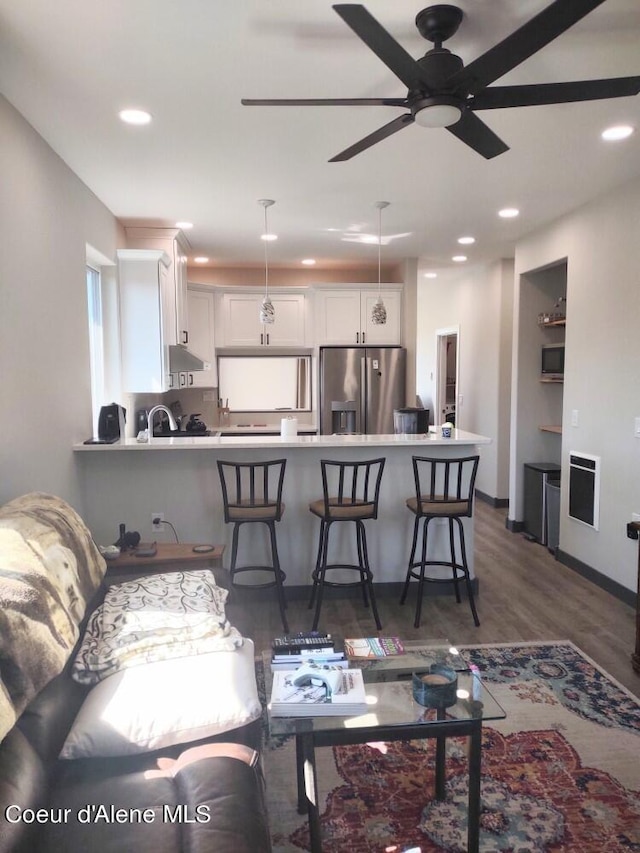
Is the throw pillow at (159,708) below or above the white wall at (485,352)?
below

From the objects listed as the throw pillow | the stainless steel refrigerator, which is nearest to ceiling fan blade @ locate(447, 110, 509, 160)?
the throw pillow

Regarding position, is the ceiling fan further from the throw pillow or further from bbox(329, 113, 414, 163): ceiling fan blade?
the throw pillow

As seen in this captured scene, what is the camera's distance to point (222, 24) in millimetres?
1978

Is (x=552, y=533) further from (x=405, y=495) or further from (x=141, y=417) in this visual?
(x=141, y=417)

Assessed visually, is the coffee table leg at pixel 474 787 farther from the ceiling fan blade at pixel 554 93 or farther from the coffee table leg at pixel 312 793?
the ceiling fan blade at pixel 554 93

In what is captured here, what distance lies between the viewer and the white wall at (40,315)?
8.27 ft

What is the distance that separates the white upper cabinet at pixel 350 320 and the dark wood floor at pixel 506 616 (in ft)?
9.29

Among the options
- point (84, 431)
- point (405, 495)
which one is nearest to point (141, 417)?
point (84, 431)

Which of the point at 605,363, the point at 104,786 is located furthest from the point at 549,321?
the point at 104,786

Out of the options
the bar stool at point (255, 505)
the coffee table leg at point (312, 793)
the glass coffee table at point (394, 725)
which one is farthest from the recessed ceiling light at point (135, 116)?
the coffee table leg at point (312, 793)

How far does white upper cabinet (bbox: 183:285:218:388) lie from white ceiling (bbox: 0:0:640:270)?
61.8 inches

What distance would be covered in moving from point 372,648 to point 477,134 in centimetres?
202

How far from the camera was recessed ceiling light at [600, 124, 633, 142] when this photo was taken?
2832mm

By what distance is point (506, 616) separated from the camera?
Result: 359cm
